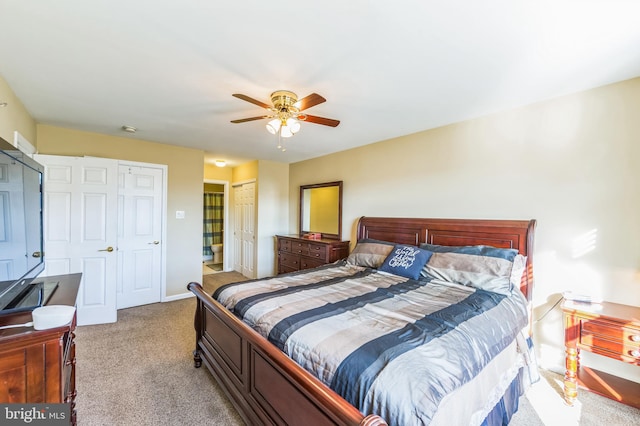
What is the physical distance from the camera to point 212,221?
7.50 meters

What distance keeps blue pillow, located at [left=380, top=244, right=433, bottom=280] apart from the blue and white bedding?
0.24m

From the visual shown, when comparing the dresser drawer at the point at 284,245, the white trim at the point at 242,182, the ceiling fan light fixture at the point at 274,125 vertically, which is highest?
the ceiling fan light fixture at the point at 274,125

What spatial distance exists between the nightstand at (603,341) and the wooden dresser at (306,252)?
103 inches

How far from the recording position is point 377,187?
153 inches

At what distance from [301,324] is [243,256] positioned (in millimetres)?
4484

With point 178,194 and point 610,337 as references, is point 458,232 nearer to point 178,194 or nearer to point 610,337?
point 610,337

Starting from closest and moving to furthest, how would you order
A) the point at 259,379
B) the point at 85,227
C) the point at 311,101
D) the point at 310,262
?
the point at 259,379 < the point at 311,101 < the point at 85,227 < the point at 310,262

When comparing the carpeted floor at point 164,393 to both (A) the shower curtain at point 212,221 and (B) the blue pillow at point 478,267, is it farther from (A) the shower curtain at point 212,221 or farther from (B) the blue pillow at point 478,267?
(A) the shower curtain at point 212,221

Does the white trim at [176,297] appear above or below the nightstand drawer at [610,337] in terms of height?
below

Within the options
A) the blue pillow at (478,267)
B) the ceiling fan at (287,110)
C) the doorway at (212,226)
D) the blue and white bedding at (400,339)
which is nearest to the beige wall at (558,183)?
the blue pillow at (478,267)

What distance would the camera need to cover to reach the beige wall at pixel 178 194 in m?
3.86

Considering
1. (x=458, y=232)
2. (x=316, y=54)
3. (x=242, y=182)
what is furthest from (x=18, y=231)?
(x=242, y=182)

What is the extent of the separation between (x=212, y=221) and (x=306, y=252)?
13.9 ft

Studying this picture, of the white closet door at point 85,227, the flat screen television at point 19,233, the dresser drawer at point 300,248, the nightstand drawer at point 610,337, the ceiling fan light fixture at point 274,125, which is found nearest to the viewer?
the flat screen television at point 19,233
